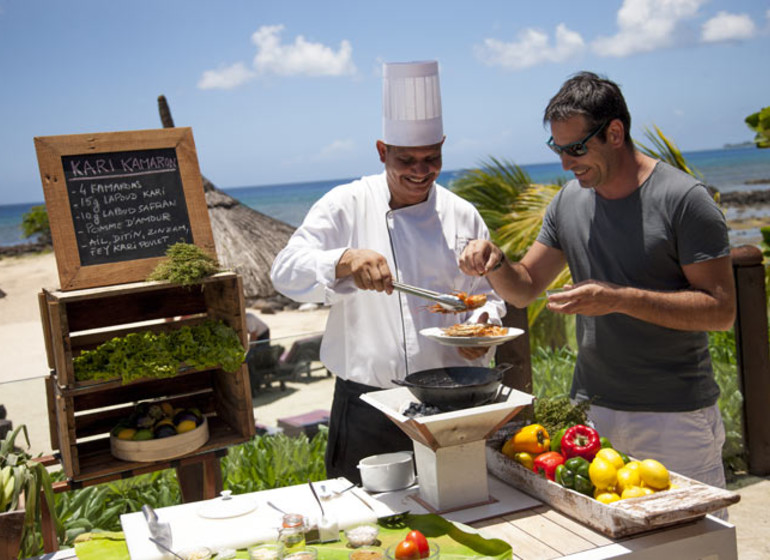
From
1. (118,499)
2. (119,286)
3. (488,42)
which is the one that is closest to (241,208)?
(118,499)

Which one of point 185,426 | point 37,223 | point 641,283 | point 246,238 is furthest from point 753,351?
point 37,223

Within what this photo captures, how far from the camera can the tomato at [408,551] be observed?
1.78 meters

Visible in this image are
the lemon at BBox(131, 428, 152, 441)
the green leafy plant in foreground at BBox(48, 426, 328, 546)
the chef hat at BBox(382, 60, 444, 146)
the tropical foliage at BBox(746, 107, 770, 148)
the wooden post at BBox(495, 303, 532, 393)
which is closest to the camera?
the chef hat at BBox(382, 60, 444, 146)

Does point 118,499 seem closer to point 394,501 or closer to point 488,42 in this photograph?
point 394,501

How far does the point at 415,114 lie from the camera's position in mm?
2857

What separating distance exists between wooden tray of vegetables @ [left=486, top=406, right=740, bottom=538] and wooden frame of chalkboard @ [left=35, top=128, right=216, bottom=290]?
175 centimetres

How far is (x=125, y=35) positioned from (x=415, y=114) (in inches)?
3944

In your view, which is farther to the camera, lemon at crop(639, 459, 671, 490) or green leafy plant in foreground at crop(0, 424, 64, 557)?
green leafy plant in foreground at crop(0, 424, 64, 557)

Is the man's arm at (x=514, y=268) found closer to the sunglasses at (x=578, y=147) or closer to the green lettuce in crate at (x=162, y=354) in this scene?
the sunglasses at (x=578, y=147)

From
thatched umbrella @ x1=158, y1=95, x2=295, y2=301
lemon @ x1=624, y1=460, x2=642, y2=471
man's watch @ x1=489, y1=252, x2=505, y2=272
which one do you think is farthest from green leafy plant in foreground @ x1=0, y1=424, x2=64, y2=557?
thatched umbrella @ x1=158, y1=95, x2=295, y2=301

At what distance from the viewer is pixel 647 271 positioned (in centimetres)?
274

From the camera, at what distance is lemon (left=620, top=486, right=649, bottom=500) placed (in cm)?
202

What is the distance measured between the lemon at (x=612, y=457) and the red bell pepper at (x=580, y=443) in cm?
3

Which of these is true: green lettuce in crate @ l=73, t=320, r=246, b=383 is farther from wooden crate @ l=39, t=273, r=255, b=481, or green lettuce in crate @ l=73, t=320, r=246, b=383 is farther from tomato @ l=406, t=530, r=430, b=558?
tomato @ l=406, t=530, r=430, b=558
